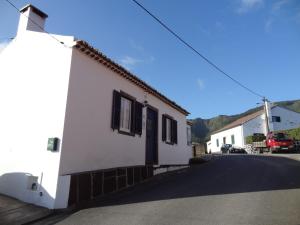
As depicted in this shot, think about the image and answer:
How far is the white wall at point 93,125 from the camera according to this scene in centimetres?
814

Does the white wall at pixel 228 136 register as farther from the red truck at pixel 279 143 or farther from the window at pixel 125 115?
the window at pixel 125 115

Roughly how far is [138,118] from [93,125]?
3.19 meters

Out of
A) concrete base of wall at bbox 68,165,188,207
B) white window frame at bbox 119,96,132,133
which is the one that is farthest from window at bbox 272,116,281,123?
white window frame at bbox 119,96,132,133

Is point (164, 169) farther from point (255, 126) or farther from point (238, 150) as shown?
point (255, 126)

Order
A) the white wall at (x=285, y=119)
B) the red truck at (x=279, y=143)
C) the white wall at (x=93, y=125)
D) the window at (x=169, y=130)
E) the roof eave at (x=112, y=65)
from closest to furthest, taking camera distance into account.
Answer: the white wall at (x=93, y=125) → the roof eave at (x=112, y=65) → the window at (x=169, y=130) → the red truck at (x=279, y=143) → the white wall at (x=285, y=119)

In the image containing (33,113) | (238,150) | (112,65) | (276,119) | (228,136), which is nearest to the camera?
(33,113)

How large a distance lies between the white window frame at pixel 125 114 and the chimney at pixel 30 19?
414cm

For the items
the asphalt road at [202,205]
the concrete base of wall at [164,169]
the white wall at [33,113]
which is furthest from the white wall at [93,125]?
the concrete base of wall at [164,169]

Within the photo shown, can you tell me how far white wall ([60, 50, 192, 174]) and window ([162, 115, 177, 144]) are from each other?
319cm

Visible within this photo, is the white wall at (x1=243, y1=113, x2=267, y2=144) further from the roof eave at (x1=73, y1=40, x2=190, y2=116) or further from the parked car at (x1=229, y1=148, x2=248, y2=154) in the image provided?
the roof eave at (x1=73, y1=40, x2=190, y2=116)

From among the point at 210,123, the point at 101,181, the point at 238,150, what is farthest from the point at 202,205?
the point at 210,123

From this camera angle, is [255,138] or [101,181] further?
[255,138]

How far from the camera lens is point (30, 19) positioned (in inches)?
402

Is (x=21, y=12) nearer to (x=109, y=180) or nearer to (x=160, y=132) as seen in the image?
(x=109, y=180)
